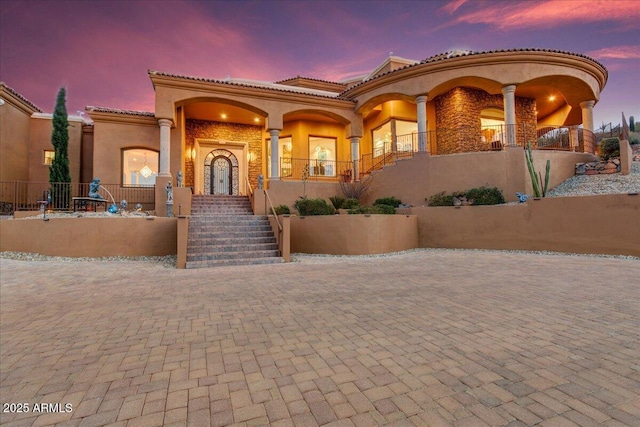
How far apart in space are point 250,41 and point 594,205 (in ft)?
78.9

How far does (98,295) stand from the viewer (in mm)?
4938

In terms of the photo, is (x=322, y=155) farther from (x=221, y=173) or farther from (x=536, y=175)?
(x=536, y=175)

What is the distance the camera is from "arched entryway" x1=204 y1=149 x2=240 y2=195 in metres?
17.2

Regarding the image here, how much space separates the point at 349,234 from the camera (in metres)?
10.0

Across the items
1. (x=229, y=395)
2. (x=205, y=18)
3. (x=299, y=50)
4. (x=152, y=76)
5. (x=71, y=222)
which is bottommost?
(x=229, y=395)

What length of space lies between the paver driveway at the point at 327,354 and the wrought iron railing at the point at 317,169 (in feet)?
38.6

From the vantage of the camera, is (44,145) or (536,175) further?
(44,145)

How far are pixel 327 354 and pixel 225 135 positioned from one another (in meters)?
16.4

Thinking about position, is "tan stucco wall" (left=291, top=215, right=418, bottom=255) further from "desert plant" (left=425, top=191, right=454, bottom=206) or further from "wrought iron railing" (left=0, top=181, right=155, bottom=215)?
"wrought iron railing" (left=0, top=181, right=155, bottom=215)

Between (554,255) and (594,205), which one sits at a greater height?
(594,205)

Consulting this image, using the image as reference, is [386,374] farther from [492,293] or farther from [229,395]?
[492,293]

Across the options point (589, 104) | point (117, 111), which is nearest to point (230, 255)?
point (117, 111)

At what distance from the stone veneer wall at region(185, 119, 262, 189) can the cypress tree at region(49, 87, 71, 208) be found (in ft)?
16.9

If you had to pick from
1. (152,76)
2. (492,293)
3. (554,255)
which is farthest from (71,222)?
(554,255)
